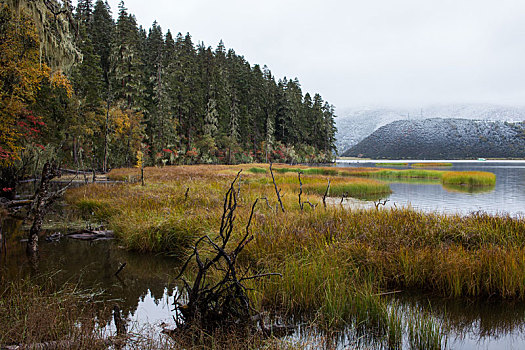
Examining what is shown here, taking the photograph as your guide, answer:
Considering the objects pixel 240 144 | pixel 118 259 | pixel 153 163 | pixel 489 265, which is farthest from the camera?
pixel 240 144

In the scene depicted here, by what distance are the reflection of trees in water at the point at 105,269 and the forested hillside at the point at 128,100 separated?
189 inches

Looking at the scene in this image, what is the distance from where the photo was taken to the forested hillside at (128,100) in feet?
38.4

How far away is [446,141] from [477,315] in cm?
15584

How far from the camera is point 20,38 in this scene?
12133mm

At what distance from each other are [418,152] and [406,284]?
147 metres

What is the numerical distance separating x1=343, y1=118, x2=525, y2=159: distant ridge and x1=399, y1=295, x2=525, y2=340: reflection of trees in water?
455ft

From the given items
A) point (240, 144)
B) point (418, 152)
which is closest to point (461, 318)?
point (240, 144)

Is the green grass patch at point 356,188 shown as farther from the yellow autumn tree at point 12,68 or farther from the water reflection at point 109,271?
the yellow autumn tree at point 12,68

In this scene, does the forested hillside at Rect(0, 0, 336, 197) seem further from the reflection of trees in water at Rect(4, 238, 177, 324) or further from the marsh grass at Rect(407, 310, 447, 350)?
the marsh grass at Rect(407, 310, 447, 350)

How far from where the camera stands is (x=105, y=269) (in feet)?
23.1

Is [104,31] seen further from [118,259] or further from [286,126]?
[118,259]

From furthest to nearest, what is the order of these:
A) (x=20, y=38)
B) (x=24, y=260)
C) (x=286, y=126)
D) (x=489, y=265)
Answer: (x=286, y=126) < (x=20, y=38) < (x=24, y=260) < (x=489, y=265)

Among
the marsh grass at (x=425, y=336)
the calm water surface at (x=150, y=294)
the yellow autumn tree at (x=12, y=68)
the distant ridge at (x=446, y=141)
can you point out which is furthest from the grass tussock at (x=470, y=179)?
the distant ridge at (x=446, y=141)

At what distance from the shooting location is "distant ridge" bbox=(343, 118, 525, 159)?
127 metres
